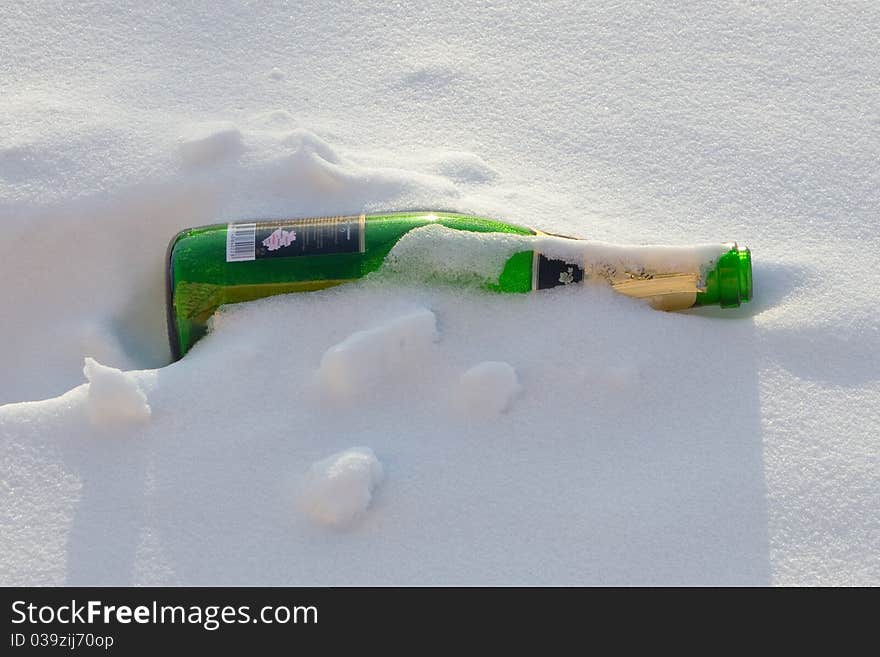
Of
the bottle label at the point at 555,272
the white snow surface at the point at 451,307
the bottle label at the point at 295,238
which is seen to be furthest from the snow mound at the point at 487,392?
the bottle label at the point at 295,238

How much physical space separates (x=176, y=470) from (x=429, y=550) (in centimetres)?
43

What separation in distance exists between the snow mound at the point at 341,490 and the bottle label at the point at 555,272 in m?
0.46

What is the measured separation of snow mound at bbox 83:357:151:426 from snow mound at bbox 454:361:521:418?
514 mm

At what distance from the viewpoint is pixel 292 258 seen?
90.1 inches

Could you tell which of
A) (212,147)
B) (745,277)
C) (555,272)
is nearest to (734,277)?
(745,277)

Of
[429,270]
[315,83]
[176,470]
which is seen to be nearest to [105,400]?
[176,470]

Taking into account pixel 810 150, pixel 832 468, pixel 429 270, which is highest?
pixel 810 150

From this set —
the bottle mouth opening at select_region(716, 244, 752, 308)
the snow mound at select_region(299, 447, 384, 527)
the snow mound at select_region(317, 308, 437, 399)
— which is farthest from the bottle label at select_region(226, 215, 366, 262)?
the bottle mouth opening at select_region(716, 244, 752, 308)

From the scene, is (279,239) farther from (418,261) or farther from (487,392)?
(487,392)

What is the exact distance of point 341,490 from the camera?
6.48ft

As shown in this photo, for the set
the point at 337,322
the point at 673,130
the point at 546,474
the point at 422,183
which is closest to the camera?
the point at 546,474

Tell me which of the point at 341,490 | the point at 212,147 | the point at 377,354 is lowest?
the point at 341,490

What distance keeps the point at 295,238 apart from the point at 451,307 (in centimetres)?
30

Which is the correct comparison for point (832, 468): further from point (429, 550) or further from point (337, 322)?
point (337, 322)
